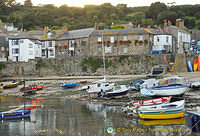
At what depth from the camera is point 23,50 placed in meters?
64.3

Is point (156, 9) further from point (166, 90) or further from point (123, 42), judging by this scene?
point (166, 90)

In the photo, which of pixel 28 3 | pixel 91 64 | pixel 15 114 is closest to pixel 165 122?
pixel 15 114

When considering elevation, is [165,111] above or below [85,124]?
above

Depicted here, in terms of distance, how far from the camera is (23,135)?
22.4m

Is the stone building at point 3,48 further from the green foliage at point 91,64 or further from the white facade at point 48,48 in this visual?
the green foliage at point 91,64

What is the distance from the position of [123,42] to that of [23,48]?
22493 millimetres

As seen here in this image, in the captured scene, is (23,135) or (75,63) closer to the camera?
(23,135)

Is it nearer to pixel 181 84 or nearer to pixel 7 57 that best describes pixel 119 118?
pixel 181 84

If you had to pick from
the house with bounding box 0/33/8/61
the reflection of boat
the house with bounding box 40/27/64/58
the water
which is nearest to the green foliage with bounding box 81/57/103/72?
the house with bounding box 40/27/64/58

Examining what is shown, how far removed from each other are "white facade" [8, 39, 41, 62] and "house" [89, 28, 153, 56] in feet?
42.3

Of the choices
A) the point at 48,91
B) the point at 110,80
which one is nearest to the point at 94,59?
the point at 110,80

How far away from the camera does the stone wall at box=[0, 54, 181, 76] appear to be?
176ft

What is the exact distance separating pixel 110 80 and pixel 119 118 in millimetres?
22217

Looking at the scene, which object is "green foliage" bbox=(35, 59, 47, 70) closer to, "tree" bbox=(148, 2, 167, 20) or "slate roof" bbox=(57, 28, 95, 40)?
"slate roof" bbox=(57, 28, 95, 40)
